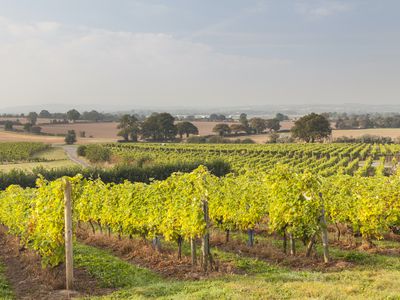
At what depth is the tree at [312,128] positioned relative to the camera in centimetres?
9738

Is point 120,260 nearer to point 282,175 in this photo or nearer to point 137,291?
point 137,291

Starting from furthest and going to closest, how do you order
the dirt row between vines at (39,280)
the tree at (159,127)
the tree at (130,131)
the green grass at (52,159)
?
the tree at (159,127) < the tree at (130,131) < the green grass at (52,159) < the dirt row between vines at (39,280)

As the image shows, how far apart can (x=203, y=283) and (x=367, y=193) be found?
301 inches

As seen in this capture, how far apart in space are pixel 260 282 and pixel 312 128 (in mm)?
92138

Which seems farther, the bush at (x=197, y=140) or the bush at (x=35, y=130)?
the bush at (x=35, y=130)

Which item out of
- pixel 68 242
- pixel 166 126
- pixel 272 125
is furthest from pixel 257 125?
pixel 68 242

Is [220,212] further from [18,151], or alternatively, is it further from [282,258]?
[18,151]

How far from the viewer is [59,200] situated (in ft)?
34.4

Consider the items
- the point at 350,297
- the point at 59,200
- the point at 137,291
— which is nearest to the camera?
the point at 350,297

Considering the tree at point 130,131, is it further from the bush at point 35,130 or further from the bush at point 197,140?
the bush at point 35,130

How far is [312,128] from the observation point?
9738 centimetres

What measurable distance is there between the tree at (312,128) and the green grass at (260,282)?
88.0m

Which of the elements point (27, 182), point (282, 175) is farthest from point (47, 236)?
point (27, 182)

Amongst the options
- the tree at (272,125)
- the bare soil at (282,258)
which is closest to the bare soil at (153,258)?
the bare soil at (282,258)
